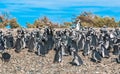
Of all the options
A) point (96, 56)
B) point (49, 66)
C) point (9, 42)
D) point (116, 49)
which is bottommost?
point (49, 66)

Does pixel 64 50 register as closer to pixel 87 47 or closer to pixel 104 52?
pixel 87 47

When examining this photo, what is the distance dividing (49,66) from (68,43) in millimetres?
6323

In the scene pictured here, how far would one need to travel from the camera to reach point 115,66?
1410 inches

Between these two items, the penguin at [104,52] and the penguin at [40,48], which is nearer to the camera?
the penguin at [104,52]

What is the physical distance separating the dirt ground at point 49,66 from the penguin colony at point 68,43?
0.62 m

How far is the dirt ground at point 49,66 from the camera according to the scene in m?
34.3

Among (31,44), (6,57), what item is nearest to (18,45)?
(31,44)

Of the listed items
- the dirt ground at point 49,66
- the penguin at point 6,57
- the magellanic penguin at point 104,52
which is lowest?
the dirt ground at point 49,66

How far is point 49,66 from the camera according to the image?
119 feet

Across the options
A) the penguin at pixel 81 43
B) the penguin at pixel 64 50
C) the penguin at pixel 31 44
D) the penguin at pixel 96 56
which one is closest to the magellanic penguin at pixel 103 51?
the penguin at pixel 96 56

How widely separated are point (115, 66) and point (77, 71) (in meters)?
3.08

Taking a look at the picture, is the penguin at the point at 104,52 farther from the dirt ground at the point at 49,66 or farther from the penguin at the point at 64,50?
the penguin at the point at 64,50

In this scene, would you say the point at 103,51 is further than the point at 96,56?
Yes

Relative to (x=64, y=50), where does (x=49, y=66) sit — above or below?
below
